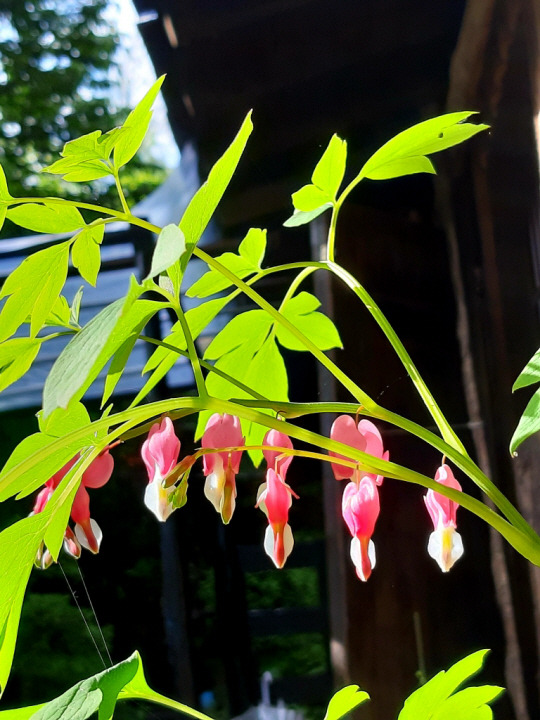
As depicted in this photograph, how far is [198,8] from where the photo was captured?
1.18 metres

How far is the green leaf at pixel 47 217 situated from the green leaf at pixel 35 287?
52mm

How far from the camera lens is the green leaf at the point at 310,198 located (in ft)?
1.61

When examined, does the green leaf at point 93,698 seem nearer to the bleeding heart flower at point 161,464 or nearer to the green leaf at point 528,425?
the bleeding heart flower at point 161,464

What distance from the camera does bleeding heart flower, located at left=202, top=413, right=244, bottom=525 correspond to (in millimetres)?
411

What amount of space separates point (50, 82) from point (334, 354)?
753mm

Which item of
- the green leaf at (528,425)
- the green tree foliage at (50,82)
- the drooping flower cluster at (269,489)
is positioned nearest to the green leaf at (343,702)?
the drooping flower cluster at (269,489)

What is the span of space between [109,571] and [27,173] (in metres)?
0.75

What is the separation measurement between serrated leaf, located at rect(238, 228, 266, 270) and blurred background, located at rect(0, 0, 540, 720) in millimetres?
587

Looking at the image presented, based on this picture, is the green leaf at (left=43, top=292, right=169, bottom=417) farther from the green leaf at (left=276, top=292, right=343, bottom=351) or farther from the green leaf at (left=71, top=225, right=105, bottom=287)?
the green leaf at (left=276, top=292, right=343, bottom=351)

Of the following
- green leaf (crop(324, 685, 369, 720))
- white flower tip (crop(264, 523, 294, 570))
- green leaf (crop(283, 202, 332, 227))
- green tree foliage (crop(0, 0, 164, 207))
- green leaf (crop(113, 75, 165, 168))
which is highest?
green tree foliage (crop(0, 0, 164, 207))

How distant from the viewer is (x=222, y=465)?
0.42m

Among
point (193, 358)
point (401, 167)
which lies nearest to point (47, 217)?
point (193, 358)


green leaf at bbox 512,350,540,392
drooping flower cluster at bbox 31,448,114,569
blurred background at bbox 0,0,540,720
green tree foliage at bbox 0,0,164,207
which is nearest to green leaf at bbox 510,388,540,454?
green leaf at bbox 512,350,540,392

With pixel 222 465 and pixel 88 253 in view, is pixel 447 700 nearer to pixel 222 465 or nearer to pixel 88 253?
pixel 222 465
